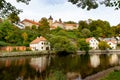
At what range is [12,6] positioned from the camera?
1205cm

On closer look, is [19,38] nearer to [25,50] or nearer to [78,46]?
[25,50]

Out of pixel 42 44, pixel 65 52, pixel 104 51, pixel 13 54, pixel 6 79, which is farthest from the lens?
pixel 104 51

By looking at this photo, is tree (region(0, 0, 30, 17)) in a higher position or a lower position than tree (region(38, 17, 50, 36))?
lower

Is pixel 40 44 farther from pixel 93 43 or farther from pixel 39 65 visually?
pixel 39 65

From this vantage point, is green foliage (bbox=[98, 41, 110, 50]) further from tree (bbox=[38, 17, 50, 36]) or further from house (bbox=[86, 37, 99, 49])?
tree (bbox=[38, 17, 50, 36])

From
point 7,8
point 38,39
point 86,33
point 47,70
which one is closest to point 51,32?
point 86,33

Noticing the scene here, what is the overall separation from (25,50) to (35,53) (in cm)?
313

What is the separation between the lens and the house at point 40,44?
7769 centimetres

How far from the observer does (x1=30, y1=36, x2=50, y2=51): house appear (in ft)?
255

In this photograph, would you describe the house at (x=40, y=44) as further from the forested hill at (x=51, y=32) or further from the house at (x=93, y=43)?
the house at (x=93, y=43)

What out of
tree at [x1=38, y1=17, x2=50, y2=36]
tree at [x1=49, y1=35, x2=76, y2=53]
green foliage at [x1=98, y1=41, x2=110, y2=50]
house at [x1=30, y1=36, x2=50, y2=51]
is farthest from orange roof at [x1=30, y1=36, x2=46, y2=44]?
green foliage at [x1=98, y1=41, x2=110, y2=50]

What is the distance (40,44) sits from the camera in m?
80.3

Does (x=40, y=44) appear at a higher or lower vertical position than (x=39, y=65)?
higher

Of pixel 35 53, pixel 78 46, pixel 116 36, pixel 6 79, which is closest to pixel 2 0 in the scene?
pixel 6 79
